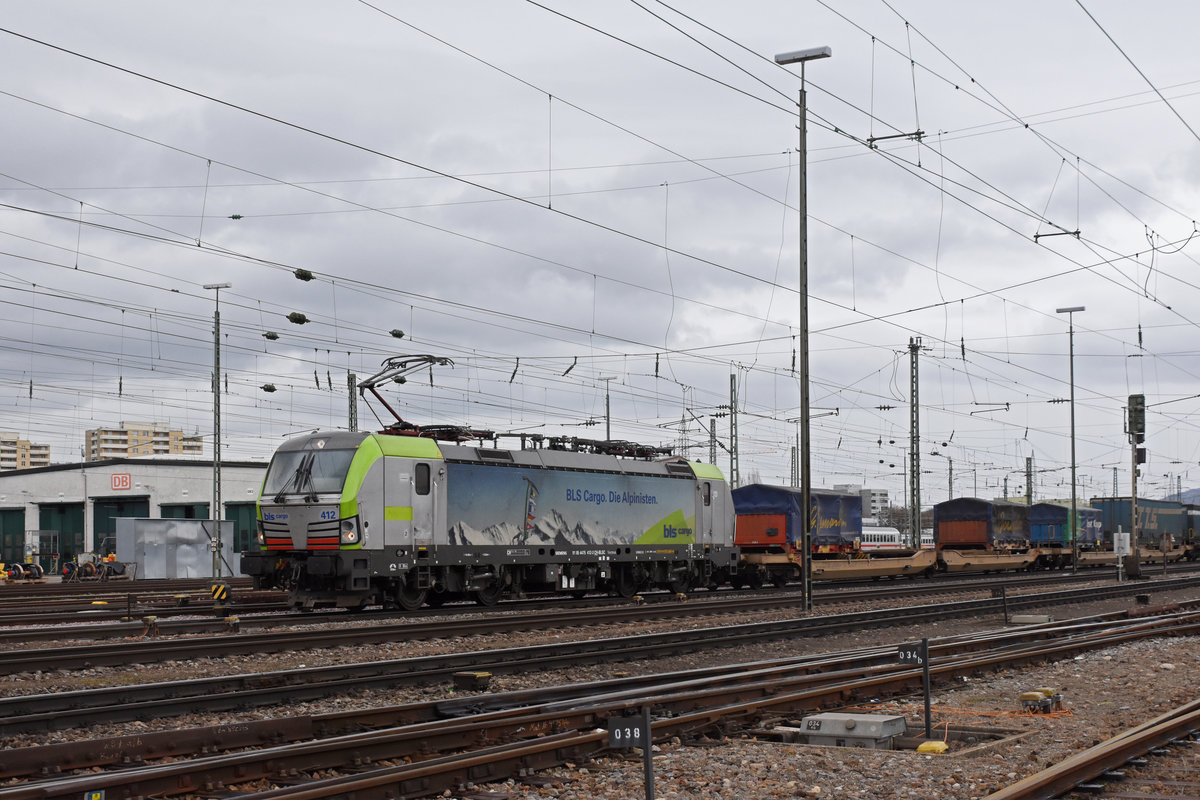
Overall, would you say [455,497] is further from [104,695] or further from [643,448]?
[104,695]

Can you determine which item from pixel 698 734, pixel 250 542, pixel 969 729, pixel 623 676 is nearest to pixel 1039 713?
pixel 969 729

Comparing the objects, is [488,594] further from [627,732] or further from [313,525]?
[627,732]

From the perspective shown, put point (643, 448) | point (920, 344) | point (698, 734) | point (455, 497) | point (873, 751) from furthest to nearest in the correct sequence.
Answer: point (920, 344) < point (643, 448) < point (455, 497) < point (698, 734) < point (873, 751)

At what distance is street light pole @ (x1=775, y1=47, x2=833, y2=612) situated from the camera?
24094mm

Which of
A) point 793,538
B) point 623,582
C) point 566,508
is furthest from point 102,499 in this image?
point 566,508

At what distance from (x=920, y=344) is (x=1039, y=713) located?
135 feet

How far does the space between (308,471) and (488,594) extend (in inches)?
215

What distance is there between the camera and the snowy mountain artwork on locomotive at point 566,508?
2547 centimetres

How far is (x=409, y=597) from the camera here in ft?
80.9

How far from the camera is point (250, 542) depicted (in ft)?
203

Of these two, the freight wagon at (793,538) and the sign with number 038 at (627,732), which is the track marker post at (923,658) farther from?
the freight wagon at (793,538)

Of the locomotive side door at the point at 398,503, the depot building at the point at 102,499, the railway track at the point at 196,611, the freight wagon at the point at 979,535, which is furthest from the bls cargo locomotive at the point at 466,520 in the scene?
the depot building at the point at 102,499

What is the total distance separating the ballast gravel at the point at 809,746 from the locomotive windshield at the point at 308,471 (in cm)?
537

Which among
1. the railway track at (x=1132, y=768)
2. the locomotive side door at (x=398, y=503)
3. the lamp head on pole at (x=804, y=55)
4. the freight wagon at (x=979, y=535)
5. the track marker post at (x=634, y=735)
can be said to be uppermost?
the lamp head on pole at (x=804, y=55)
